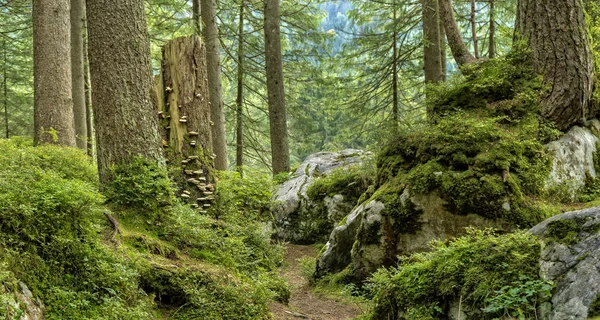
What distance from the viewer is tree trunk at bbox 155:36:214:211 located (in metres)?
6.27

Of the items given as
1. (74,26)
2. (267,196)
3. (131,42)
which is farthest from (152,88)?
(74,26)

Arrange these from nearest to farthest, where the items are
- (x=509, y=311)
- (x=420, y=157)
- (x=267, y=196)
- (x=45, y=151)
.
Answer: (x=509, y=311) → (x=420, y=157) → (x=45, y=151) → (x=267, y=196)

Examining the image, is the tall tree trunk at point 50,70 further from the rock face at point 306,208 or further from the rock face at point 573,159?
the rock face at point 573,159

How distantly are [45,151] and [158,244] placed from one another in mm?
3713

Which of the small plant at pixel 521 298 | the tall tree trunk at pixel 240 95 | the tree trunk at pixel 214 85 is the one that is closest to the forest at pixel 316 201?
the small plant at pixel 521 298

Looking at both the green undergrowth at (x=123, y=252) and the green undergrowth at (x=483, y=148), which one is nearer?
the green undergrowth at (x=123, y=252)

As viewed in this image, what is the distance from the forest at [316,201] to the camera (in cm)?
295

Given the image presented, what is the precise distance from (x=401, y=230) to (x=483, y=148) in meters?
1.55

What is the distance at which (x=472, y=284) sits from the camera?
120 inches

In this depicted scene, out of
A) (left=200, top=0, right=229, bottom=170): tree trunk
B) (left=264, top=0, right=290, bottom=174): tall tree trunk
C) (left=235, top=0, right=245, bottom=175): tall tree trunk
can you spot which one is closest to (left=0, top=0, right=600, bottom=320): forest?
(left=200, top=0, right=229, bottom=170): tree trunk

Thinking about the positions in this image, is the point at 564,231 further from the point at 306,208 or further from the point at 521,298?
the point at 306,208

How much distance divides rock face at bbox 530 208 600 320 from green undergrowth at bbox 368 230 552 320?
0.24ft

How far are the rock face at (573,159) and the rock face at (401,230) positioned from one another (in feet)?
3.78

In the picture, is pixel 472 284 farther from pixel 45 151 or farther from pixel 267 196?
pixel 45 151
